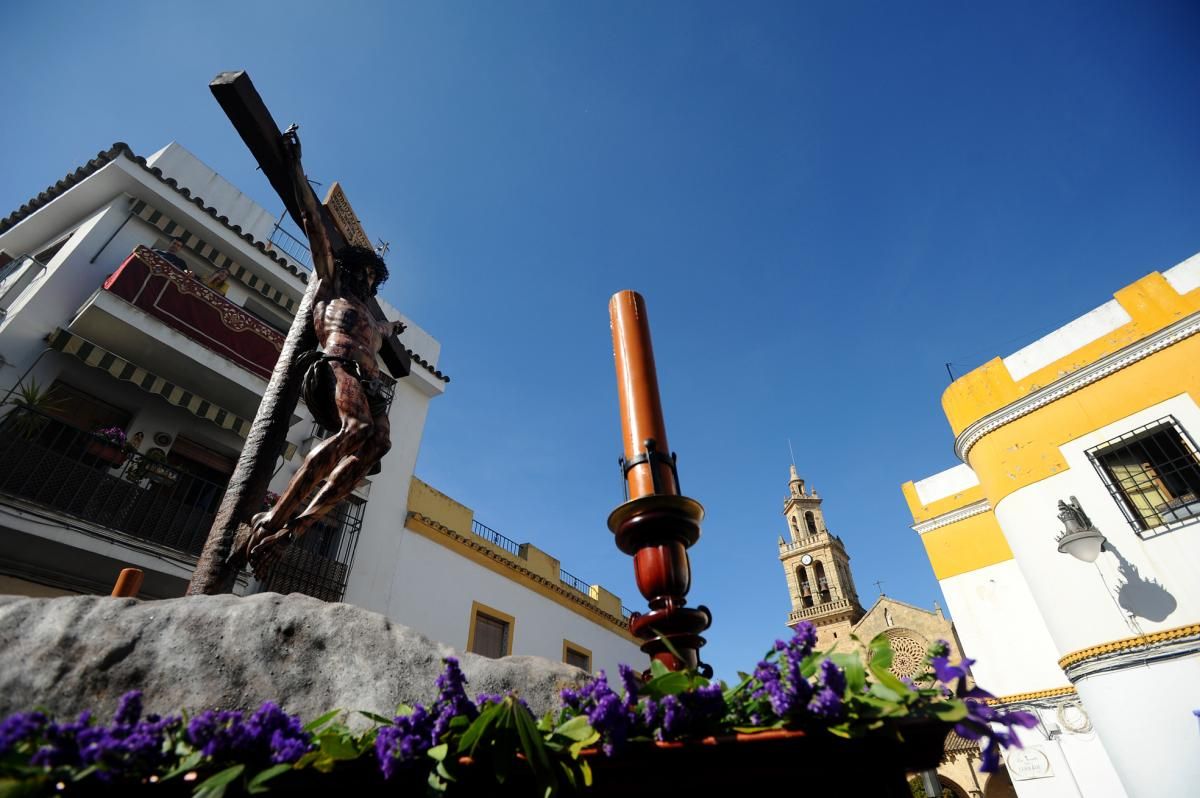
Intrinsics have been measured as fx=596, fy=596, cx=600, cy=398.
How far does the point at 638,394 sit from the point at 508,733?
144cm

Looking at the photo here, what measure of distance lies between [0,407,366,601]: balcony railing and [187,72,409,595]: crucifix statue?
6.16 meters

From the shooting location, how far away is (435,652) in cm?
209

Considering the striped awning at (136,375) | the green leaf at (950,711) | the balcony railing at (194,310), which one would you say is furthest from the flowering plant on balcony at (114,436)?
the green leaf at (950,711)

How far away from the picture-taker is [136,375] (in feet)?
29.4

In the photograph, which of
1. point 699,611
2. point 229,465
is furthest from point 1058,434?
point 229,465

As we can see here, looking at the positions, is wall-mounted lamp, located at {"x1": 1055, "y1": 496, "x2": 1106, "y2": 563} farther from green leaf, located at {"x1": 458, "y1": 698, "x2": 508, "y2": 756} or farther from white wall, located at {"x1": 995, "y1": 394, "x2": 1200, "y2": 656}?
green leaf, located at {"x1": 458, "y1": 698, "x2": 508, "y2": 756}

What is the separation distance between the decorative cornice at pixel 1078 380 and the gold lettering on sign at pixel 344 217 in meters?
10.9

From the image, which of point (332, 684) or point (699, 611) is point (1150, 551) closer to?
point (699, 611)

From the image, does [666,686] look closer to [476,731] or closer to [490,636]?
[476,731]

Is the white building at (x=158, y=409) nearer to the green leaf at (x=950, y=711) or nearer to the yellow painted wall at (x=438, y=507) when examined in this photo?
the yellow painted wall at (x=438, y=507)

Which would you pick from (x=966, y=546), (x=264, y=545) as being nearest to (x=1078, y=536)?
(x=966, y=546)

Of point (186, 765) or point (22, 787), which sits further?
point (186, 765)

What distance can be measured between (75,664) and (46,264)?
457 inches

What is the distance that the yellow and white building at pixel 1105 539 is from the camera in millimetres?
7613
